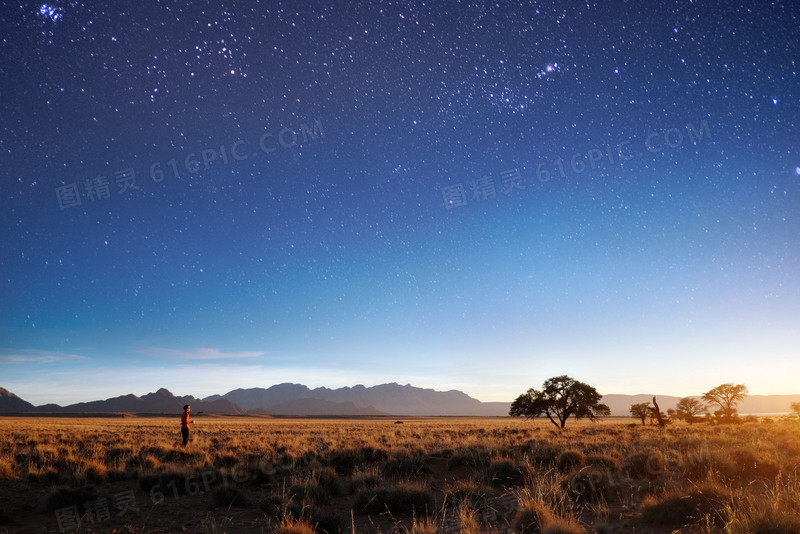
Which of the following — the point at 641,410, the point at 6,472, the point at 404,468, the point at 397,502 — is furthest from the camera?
the point at 641,410

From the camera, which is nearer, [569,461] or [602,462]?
[602,462]

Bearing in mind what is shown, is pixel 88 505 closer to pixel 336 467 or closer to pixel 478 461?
pixel 336 467

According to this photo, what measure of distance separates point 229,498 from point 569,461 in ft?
29.7

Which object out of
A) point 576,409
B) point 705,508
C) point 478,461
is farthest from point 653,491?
point 576,409

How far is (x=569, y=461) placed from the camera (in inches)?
495

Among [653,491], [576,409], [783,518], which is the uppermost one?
[783,518]

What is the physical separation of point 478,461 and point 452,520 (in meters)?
6.70

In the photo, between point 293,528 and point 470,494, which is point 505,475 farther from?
point 293,528

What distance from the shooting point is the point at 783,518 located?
17.3 ft

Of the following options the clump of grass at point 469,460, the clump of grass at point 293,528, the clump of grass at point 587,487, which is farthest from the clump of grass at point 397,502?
the clump of grass at point 469,460

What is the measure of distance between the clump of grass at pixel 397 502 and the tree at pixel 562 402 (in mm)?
35261

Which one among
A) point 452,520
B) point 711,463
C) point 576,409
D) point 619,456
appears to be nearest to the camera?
point 452,520

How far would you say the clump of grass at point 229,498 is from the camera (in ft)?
30.0

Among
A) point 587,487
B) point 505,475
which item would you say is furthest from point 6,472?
point 587,487
